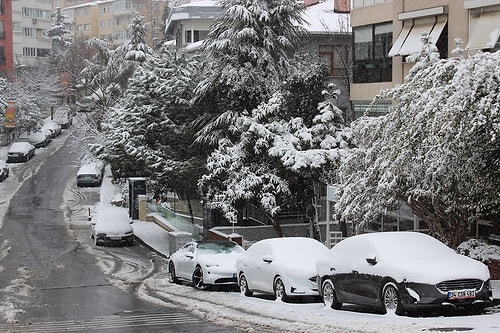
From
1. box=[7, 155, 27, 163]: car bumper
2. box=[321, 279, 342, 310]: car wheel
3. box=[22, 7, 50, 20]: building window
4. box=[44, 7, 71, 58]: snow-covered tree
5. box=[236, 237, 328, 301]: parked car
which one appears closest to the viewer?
box=[321, 279, 342, 310]: car wheel

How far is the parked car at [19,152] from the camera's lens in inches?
2872

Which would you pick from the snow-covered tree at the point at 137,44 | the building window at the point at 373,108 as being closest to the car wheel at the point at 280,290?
the building window at the point at 373,108

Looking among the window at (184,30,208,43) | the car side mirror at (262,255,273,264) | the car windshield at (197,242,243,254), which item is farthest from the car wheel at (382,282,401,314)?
the window at (184,30,208,43)

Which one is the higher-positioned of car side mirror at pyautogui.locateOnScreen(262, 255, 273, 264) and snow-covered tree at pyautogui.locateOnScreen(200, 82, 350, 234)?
snow-covered tree at pyautogui.locateOnScreen(200, 82, 350, 234)

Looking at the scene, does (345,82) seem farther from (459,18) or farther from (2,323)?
(2,323)

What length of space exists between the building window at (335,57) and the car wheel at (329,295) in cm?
2670

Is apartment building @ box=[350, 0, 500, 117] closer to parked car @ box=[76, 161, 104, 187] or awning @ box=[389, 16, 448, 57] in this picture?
awning @ box=[389, 16, 448, 57]

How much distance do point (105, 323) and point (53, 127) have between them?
78.6 m

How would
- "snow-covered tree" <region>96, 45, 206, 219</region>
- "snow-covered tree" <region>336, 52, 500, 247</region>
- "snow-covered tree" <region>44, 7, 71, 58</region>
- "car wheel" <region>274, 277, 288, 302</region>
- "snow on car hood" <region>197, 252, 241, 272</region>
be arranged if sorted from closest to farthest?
"snow-covered tree" <region>336, 52, 500, 247</region>, "car wheel" <region>274, 277, 288, 302</region>, "snow on car hood" <region>197, 252, 241, 272</region>, "snow-covered tree" <region>96, 45, 206, 219</region>, "snow-covered tree" <region>44, 7, 71, 58</region>

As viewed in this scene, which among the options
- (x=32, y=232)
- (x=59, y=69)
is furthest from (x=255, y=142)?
(x=59, y=69)

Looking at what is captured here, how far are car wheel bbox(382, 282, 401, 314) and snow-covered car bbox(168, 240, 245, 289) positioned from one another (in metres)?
7.64

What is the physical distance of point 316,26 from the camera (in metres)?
43.2

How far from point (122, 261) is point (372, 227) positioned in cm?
1035

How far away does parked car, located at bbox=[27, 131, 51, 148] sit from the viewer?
83.3 m
